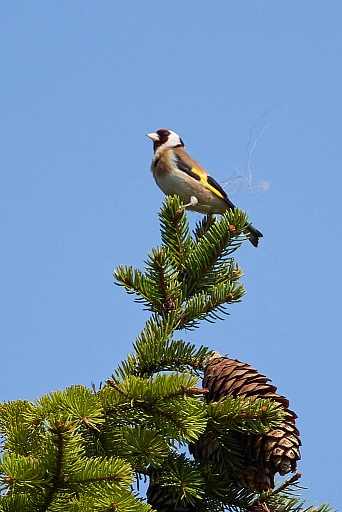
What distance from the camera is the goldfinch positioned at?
584 centimetres

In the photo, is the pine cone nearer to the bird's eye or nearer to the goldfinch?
the goldfinch

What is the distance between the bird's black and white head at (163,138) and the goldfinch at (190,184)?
0.80 m

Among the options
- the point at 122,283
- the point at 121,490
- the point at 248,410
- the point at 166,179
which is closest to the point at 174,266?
the point at 122,283

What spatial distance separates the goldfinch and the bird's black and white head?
2.62ft

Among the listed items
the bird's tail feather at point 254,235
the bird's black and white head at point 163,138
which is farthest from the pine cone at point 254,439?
the bird's black and white head at point 163,138

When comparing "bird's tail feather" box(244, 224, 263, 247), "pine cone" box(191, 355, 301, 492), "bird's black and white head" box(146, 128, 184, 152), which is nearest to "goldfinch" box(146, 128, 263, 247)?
"bird's tail feather" box(244, 224, 263, 247)

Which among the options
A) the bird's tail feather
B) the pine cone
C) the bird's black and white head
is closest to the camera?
the pine cone

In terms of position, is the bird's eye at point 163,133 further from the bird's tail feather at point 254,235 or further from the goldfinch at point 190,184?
the bird's tail feather at point 254,235

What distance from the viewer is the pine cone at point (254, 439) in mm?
2533

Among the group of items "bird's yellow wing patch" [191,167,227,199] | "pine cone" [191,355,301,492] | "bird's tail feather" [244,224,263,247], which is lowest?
"pine cone" [191,355,301,492]

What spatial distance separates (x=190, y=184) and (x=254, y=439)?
3486 millimetres

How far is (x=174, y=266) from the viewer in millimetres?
2967

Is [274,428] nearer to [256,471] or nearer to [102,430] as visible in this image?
[256,471]

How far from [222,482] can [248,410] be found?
29 cm
